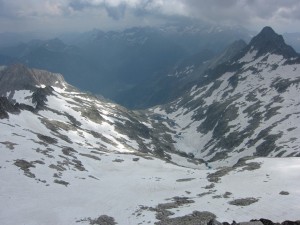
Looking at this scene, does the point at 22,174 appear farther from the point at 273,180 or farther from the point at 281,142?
the point at 281,142

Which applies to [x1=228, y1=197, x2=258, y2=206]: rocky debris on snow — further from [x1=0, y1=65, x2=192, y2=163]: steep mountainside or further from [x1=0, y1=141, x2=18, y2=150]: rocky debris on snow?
[x1=0, y1=65, x2=192, y2=163]: steep mountainside

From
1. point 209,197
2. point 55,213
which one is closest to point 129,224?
point 55,213

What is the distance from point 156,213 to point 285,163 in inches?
1246

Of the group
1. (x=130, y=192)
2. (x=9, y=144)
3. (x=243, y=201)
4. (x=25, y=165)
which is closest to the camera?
(x=243, y=201)

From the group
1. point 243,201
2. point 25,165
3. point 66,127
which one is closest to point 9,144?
point 25,165

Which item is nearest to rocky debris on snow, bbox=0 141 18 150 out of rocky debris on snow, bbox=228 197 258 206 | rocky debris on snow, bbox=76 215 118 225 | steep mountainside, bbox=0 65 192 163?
steep mountainside, bbox=0 65 192 163

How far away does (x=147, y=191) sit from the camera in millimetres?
58812

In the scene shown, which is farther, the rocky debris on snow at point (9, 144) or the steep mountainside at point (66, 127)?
the steep mountainside at point (66, 127)

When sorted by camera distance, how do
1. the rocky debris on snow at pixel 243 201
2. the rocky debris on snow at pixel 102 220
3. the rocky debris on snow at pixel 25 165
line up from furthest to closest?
the rocky debris on snow at pixel 25 165 < the rocky debris on snow at pixel 243 201 < the rocky debris on snow at pixel 102 220

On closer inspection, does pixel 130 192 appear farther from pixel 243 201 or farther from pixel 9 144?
pixel 9 144

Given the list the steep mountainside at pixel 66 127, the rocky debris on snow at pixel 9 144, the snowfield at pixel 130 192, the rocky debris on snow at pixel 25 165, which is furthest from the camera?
the steep mountainside at pixel 66 127

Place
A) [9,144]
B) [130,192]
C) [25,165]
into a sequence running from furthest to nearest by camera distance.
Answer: [9,144], [130,192], [25,165]

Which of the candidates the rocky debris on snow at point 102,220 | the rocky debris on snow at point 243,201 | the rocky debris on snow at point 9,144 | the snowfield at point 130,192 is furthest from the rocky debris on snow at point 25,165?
the rocky debris on snow at point 243,201

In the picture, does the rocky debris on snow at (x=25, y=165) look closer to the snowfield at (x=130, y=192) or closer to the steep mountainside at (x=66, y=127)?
the snowfield at (x=130, y=192)
